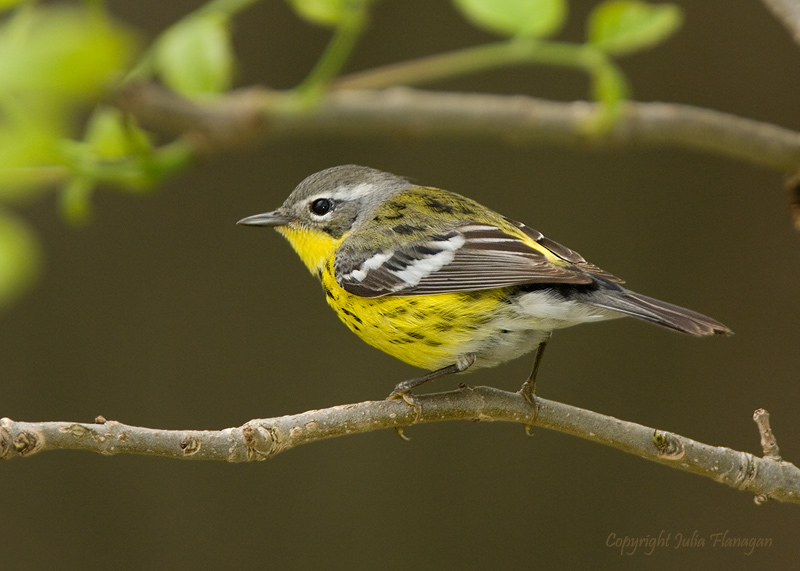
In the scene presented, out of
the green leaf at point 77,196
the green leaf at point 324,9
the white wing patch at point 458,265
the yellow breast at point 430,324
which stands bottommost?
the yellow breast at point 430,324

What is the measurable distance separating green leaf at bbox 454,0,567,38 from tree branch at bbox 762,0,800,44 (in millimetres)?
729

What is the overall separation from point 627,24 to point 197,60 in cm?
106

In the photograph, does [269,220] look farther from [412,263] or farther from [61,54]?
[61,54]

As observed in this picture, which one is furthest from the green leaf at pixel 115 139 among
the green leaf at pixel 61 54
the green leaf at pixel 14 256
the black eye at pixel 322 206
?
the green leaf at pixel 61 54

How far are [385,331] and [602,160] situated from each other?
281 centimetres

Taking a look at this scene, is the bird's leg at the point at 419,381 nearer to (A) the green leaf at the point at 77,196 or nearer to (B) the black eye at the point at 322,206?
(B) the black eye at the point at 322,206

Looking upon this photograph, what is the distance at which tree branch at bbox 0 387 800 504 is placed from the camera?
1.94 m

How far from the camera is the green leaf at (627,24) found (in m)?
2.13

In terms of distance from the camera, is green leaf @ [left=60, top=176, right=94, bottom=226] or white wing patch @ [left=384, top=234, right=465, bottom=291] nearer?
green leaf @ [left=60, top=176, right=94, bottom=226]

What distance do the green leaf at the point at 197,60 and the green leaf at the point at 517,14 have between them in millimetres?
596

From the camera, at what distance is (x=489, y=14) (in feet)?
6.84

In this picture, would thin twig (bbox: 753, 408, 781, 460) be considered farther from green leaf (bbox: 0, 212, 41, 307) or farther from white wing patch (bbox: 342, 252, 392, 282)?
green leaf (bbox: 0, 212, 41, 307)

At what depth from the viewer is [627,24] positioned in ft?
7.14

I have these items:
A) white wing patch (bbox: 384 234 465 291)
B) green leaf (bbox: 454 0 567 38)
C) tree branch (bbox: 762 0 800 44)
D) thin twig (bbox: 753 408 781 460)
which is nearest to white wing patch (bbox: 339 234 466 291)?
white wing patch (bbox: 384 234 465 291)
